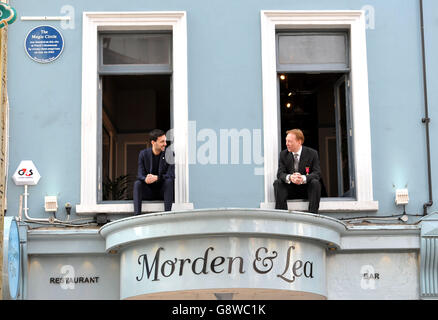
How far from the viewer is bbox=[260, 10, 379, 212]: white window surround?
47.1 feet

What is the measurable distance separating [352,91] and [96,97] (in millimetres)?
3641

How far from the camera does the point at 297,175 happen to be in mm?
13906

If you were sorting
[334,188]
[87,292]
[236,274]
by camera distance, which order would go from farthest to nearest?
[334,188] → [87,292] → [236,274]

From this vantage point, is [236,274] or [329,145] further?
[329,145]

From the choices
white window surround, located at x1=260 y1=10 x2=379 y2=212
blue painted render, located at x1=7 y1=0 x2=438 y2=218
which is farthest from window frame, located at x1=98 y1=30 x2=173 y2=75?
white window surround, located at x1=260 y1=10 x2=379 y2=212

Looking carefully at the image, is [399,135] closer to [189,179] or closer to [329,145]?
[189,179]

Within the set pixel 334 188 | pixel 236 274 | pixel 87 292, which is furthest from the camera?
pixel 334 188

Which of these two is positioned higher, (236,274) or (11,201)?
(11,201)

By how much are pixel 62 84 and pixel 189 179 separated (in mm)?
2271

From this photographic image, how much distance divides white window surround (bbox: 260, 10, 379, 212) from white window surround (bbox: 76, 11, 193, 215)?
1.13 m

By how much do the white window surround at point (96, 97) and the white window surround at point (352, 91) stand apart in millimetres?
1134

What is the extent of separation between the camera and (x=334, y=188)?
57.8 ft
